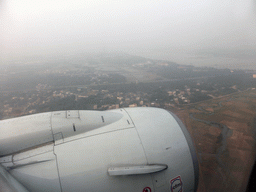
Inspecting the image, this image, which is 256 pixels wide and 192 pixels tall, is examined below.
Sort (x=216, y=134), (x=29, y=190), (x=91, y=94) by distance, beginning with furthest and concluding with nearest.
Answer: (x=91, y=94), (x=216, y=134), (x=29, y=190)

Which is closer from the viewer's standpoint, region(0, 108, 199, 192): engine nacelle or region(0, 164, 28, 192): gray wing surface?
region(0, 164, 28, 192): gray wing surface

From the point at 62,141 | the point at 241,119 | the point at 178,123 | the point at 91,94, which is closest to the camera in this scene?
the point at 62,141

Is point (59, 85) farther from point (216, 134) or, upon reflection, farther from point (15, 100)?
point (216, 134)

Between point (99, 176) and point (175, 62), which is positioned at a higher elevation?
point (175, 62)

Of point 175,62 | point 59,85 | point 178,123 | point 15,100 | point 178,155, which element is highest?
point 175,62

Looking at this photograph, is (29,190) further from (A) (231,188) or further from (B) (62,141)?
(A) (231,188)

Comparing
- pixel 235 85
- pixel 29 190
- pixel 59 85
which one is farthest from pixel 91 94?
pixel 235 85

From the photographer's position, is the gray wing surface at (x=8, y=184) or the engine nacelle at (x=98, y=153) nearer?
the gray wing surface at (x=8, y=184)

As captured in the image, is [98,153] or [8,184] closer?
[8,184]

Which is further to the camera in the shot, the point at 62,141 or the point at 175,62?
the point at 175,62
